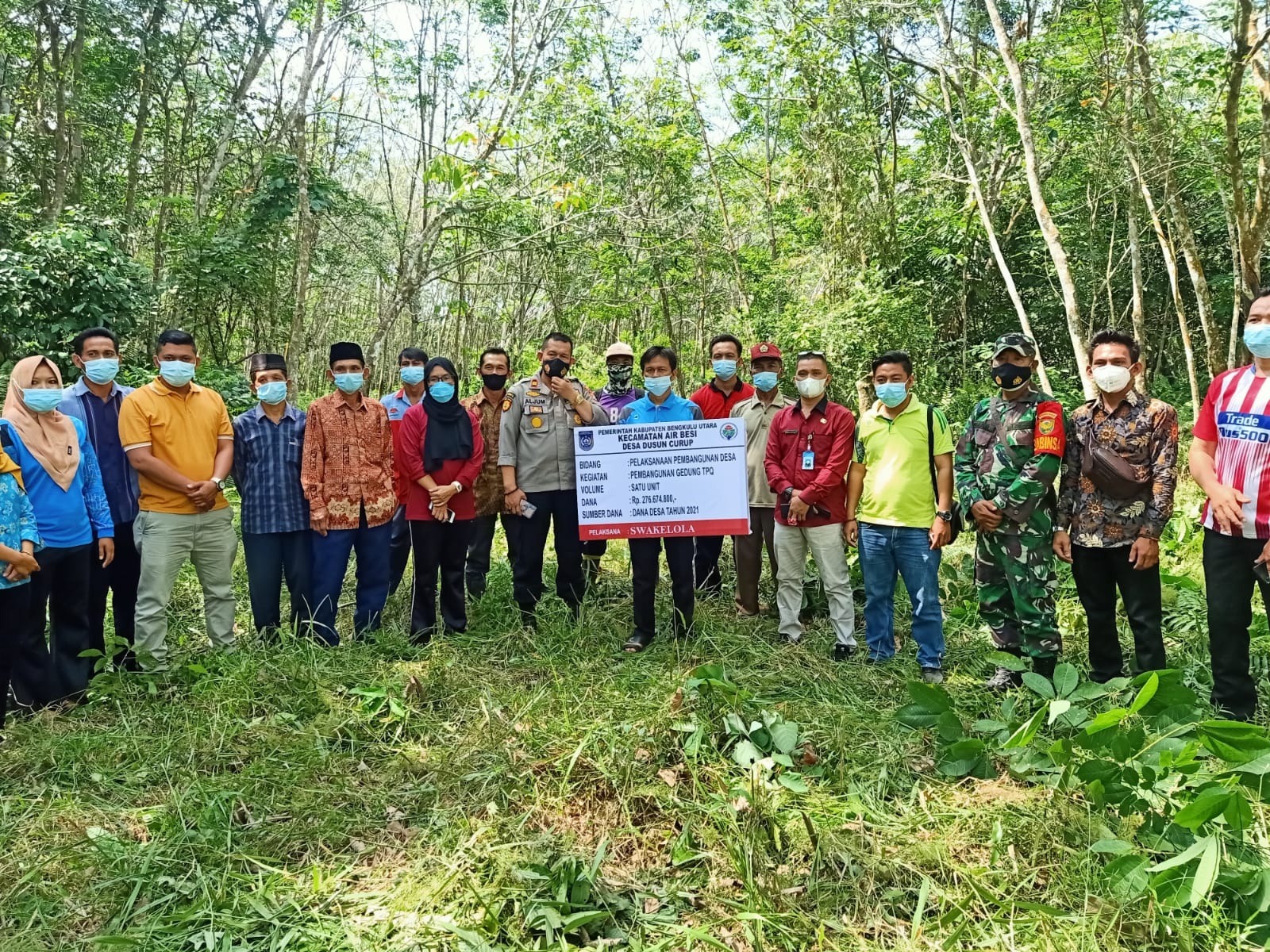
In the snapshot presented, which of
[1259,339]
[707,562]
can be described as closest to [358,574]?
[707,562]

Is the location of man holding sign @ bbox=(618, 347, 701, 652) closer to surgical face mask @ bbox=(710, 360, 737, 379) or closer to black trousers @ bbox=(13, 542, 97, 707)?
surgical face mask @ bbox=(710, 360, 737, 379)

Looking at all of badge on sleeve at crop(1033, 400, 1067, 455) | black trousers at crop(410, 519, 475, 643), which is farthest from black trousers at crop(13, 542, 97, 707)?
badge on sleeve at crop(1033, 400, 1067, 455)

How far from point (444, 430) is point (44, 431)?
1.86 m

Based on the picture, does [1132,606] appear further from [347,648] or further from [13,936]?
[13,936]

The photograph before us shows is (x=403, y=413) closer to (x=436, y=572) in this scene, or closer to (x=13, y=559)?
(x=436, y=572)

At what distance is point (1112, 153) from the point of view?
35.3 ft

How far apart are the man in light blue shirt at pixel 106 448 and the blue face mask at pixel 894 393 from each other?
4028 mm

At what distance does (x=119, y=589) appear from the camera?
4227mm

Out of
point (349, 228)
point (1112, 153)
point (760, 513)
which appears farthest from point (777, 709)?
point (349, 228)

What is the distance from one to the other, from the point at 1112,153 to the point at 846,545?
9763 mm

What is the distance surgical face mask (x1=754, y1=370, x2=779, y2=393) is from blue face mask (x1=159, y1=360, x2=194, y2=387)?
322 centimetres

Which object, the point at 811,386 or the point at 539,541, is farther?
the point at 539,541

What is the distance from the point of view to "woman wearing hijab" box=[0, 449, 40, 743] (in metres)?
3.17

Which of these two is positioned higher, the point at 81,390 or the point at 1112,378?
the point at 81,390
